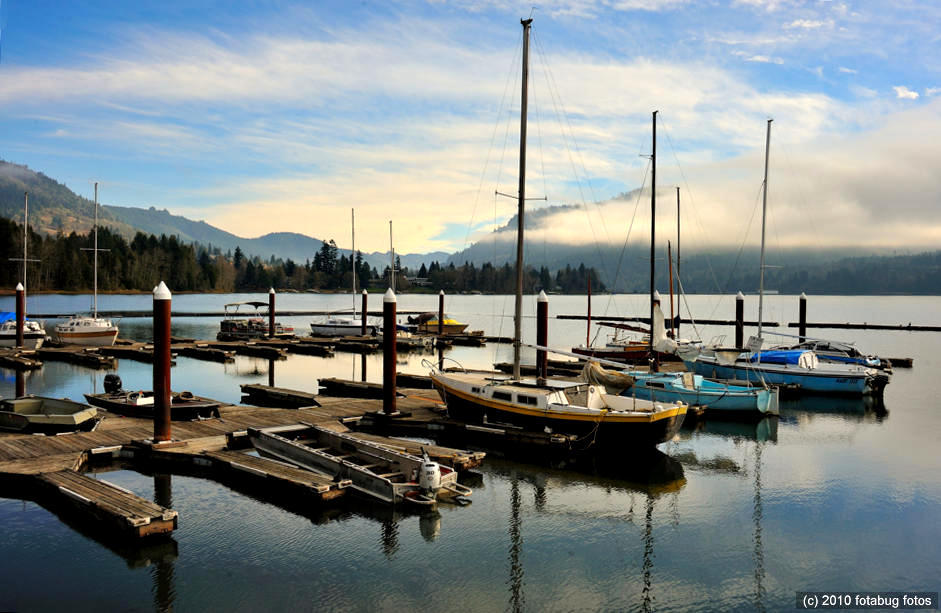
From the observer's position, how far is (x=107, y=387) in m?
27.4

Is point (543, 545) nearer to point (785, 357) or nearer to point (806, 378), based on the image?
point (806, 378)

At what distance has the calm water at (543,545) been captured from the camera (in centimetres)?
1269

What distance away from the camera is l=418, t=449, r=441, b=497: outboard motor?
17.4 meters

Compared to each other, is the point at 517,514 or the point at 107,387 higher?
the point at 107,387

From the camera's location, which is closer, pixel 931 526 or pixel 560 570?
pixel 560 570

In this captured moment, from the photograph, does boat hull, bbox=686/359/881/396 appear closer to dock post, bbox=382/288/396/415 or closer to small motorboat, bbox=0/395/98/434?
dock post, bbox=382/288/396/415

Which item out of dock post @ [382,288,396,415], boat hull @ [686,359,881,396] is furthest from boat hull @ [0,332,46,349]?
boat hull @ [686,359,881,396]

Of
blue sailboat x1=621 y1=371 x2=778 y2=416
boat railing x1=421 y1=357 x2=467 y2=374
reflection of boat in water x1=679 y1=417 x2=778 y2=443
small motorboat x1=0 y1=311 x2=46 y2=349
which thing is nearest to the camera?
reflection of boat in water x1=679 y1=417 x2=778 y2=443

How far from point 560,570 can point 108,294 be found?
203m

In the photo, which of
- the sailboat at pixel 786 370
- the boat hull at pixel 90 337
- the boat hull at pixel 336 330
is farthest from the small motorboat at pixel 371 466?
the boat hull at pixel 336 330

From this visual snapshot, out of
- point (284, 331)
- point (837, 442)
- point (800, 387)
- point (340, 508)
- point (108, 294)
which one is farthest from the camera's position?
point (108, 294)

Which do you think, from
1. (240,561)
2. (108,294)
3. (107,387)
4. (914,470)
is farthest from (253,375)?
(108,294)

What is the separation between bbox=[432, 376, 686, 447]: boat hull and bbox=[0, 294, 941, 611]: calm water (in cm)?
103

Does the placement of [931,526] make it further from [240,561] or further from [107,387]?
[107,387]
